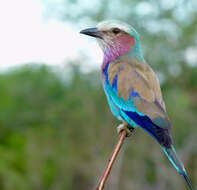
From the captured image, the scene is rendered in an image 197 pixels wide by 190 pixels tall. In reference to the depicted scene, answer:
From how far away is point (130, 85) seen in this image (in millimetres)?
2457

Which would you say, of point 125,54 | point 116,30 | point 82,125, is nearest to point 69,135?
point 82,125

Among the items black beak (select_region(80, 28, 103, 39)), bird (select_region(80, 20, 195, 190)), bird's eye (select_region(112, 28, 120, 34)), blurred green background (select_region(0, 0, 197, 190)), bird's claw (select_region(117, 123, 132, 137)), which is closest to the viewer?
bird (select_region(80, 20, 195, 190))

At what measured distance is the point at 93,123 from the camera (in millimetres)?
14352

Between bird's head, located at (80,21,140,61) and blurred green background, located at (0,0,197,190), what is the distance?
1091 centimetres

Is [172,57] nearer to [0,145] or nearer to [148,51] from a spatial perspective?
[148,51]

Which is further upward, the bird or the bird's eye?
the bird's eye

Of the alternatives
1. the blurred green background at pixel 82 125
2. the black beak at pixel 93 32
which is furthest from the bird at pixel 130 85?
the blurred green background at pixel 82 125

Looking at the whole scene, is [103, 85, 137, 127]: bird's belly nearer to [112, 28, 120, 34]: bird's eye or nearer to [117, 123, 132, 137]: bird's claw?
[117, 123, 132, 137]: bird's claw

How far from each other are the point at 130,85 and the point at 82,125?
493 inches

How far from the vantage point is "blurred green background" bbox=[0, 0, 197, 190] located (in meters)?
14.4

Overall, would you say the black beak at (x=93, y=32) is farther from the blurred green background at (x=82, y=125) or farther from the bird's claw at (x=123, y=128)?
the blurred green background at (x=82, y=125)

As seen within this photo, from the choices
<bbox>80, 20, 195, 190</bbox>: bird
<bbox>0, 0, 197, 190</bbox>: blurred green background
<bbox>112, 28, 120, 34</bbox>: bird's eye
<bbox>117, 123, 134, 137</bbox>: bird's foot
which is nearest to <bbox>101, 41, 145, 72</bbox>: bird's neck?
<bbox>80, 20, 195, 190</bbox>: bird

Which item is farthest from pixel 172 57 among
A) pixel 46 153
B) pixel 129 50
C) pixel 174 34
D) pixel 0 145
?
pixel 129 50

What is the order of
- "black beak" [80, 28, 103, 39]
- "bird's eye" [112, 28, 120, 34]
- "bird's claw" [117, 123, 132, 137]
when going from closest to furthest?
"bird's claw" [117, 123, 132, 137]
"black beak" [80, 28, 103, 39]
"bird's eye" [112, 28, 120, 34]
